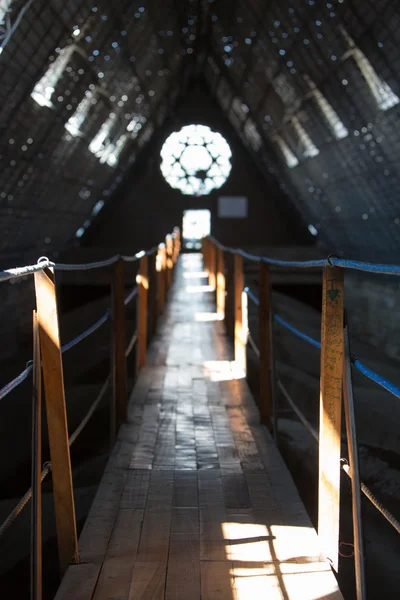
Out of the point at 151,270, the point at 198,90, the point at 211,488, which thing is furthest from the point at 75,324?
the point at 198,90

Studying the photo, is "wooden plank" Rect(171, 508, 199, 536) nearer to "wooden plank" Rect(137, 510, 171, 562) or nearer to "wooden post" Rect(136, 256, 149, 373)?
"wooden plank" Rect(137, 510, 171, 562)

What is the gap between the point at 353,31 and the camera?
31.2 feet

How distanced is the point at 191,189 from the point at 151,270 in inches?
597

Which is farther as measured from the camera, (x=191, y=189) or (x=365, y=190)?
(x=191, y=189)

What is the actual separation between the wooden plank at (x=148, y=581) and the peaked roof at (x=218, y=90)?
6350 mm

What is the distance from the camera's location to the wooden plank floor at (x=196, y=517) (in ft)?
8.10

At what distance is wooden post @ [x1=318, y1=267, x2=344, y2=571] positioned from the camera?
2.46 meters

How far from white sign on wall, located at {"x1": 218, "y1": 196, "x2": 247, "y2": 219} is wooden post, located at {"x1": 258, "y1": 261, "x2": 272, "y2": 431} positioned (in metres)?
18.3

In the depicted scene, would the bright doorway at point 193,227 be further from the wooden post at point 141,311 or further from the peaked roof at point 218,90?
the wooden post at point 141,311

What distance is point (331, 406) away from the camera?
258 centimetres

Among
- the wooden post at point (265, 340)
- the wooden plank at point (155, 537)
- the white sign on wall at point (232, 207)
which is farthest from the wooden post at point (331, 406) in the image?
the white sign on wall at point (232, 207)

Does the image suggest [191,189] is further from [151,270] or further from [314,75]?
[151,270]

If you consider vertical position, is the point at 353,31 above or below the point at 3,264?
above

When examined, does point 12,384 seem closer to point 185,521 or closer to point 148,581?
point 148,581
